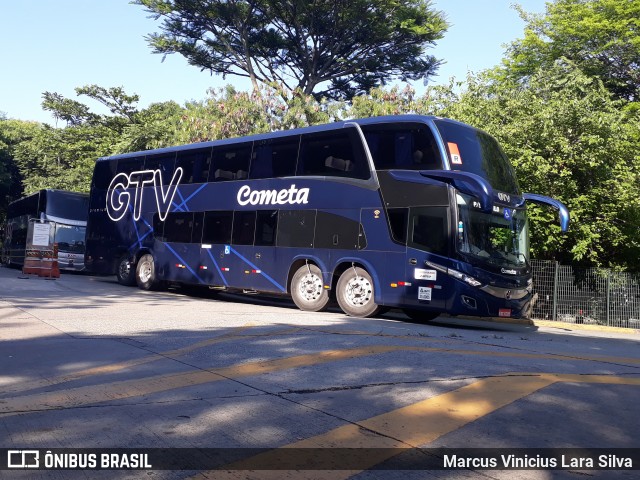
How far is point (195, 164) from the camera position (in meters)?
19.0

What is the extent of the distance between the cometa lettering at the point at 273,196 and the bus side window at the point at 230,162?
1.69ft

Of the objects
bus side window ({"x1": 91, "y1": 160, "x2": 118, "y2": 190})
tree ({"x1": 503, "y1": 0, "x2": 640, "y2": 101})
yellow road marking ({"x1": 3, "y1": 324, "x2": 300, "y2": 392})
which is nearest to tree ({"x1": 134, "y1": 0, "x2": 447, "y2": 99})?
tree ({"x1": 503, "y1": 0, "x2": 640, "y2": 101})

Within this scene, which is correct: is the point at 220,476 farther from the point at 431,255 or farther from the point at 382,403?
the point at 431,255

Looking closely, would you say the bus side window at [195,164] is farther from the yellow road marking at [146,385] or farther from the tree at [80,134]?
the tree at [80,134]

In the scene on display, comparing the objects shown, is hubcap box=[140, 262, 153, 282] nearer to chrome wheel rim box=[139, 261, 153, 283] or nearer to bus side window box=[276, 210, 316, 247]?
chrome wheel rim box=[139, 261, 153, 283]

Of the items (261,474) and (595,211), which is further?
(595,211)

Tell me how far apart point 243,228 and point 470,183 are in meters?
6.61

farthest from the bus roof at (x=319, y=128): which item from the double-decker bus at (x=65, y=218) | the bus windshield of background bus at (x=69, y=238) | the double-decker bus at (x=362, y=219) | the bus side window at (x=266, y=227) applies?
the bus windshield of background bus at (x=69, y=238)

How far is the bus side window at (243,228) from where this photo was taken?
1684 centimetres

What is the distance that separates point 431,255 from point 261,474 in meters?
9.56

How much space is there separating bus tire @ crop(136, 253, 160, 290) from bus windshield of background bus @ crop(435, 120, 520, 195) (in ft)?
34.6

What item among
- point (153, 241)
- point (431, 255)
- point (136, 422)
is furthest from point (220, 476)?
point (153, 241)

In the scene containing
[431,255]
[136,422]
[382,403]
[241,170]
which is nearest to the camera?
[136,422]

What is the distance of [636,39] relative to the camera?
85.5 ft
